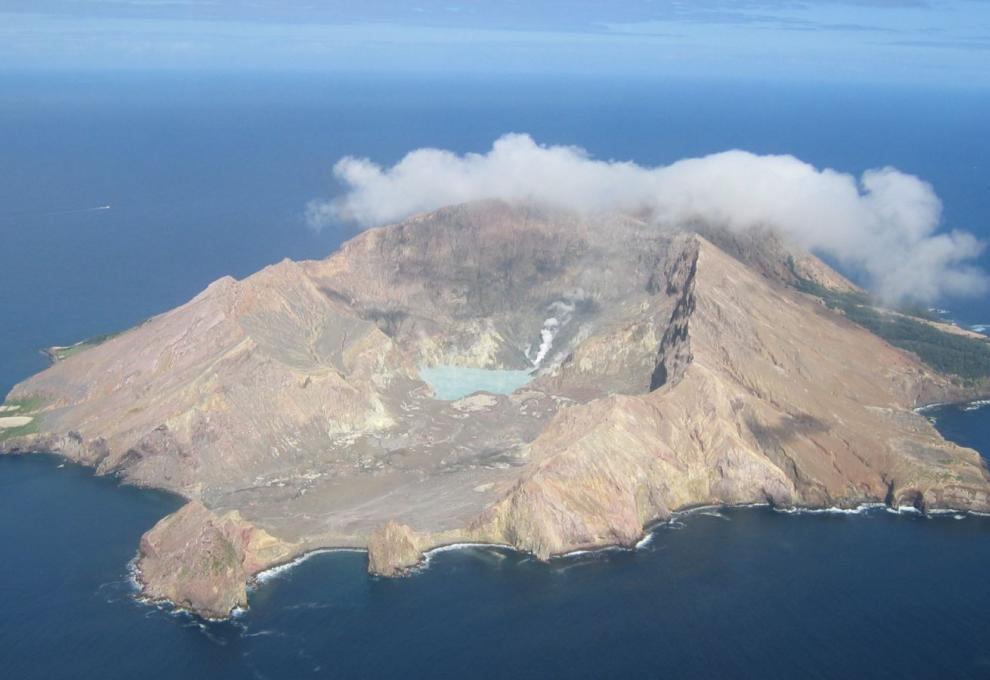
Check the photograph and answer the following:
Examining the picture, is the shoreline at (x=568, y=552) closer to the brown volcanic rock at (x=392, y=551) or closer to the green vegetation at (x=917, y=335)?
the brown volcanic rock at (x=392, y=551)

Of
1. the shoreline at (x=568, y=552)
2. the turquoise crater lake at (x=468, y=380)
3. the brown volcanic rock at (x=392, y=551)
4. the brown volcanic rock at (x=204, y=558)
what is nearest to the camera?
the brown volcanic rock at (x=204, y=558)

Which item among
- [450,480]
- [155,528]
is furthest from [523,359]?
[155,528]

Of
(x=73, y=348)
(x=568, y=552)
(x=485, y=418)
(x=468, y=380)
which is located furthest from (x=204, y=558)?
(x=73, y=348)

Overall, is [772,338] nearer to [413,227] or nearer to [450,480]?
[450,480]

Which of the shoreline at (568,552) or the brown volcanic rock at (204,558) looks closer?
the brown volcanic rock at (204,558)

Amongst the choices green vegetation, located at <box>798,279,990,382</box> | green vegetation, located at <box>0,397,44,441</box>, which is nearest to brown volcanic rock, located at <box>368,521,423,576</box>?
green vegetation, located at <box>0,397,44,441</box>

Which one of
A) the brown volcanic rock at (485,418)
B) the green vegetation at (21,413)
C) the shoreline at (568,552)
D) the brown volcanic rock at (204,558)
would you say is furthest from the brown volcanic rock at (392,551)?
the green vegetation at (21,413)
